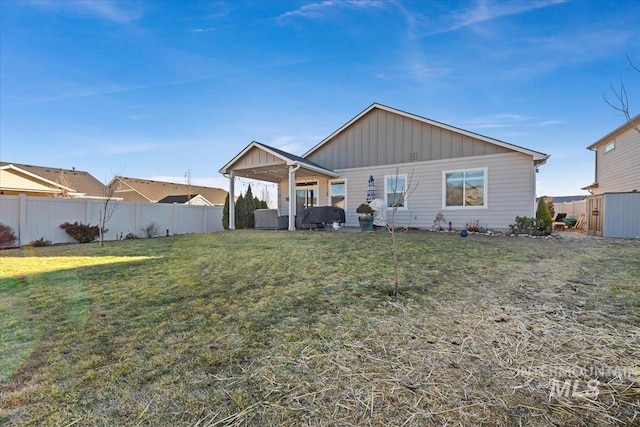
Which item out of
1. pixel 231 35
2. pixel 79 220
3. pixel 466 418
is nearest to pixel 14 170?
pixel 79 220

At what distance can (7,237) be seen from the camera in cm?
930

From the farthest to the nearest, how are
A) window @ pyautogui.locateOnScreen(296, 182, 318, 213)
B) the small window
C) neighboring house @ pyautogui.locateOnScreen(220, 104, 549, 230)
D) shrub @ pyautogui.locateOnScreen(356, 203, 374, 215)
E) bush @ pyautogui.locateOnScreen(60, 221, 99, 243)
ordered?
the small window
window @ pyautogui.locateOnScreen(296, 182, 318, 213)
shrub @ pyautogui.locateOnScreen(356, 203, 374, 215)
bush @ pyautogui.locateOnScreen(60, 221, 99, 243)
neighboring house @ pyautogui.locateOnScreen(220, 104, 549, 230)

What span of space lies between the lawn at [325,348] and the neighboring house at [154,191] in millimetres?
24279

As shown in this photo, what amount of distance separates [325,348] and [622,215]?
493 inches

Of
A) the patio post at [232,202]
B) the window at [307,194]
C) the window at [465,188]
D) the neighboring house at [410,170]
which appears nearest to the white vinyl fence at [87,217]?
the patio post at [232,202]

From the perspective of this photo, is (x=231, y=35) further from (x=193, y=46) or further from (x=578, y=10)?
(x=578, y=10)

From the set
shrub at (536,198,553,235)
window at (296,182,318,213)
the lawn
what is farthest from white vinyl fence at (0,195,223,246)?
shrub at (536,198,553,235)

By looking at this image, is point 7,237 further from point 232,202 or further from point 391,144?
point 391,144

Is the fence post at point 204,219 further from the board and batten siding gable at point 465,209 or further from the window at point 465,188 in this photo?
the window at point 465,188

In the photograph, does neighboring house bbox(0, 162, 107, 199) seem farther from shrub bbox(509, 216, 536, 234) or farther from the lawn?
shrub bbox(509, 216, 536, 234)

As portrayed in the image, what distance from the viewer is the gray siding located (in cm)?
972

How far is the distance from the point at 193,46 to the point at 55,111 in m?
8.46

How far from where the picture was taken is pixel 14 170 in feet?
56.5

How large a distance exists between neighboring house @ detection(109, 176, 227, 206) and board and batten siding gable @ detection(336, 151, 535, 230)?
20.0m
